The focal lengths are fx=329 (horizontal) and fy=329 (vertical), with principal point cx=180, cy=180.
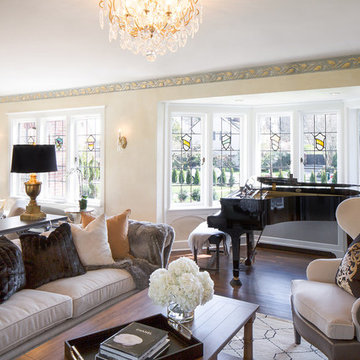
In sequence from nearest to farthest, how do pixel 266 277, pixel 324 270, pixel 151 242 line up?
pixel 324 270, pixel 151 242, pixel 266 277

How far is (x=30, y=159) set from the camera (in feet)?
11.7

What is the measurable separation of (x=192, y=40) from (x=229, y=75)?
4.30 feet

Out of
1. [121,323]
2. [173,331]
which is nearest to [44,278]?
[121,323]

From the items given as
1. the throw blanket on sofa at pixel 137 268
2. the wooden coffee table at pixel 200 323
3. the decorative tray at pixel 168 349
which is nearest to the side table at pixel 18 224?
the throw blanket on sofa at pixel 137 268

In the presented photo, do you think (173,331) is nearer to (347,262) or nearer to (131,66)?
(347,262)

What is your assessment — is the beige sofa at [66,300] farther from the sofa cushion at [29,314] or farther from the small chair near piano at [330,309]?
the small chair near piano at [330,309]

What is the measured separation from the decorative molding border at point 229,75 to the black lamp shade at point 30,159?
2.26 meters

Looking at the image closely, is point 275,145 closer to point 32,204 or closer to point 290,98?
point 290,98

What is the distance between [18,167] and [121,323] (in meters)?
2.30

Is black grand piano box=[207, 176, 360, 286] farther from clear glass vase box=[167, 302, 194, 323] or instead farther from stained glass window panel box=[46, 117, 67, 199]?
stained glass window panel box=[46, 117, 67, 199]

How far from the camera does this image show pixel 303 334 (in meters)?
2.40

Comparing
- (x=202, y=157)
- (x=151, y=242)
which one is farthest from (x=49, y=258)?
(x=202, y=157)

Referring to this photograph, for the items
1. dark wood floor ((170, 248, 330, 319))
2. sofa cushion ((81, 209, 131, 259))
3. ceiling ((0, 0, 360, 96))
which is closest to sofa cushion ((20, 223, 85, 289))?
sofa cushion ((81, 209, 131, 259))

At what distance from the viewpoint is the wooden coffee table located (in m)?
1.74
